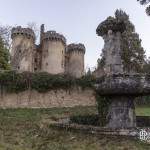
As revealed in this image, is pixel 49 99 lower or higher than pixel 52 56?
lower

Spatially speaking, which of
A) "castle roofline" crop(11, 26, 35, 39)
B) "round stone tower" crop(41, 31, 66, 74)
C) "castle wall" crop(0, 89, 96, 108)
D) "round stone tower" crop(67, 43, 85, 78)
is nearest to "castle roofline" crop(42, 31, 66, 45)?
"round stone tower" crop(41, 31, 66, 74)

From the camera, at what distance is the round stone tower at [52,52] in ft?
164

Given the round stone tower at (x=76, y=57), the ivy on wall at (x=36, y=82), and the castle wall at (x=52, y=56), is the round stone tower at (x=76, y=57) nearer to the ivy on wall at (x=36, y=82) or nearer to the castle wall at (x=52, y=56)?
the castle wall at (x=52, y=56)

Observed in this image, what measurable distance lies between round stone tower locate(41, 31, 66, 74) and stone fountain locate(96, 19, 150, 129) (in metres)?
34.6

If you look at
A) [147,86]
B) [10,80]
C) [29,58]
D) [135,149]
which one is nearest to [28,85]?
[10,80]

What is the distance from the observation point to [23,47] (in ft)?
159

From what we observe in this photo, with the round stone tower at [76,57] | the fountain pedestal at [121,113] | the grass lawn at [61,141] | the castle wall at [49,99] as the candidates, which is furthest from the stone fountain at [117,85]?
the round stone tower at [76,57]

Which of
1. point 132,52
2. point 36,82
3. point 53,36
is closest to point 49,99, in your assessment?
point 36,82

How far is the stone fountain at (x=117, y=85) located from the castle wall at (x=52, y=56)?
34.6 m

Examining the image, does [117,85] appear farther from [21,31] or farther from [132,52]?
[21,31]

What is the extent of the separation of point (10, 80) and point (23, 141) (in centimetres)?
2068

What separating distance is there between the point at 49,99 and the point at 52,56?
727 inches

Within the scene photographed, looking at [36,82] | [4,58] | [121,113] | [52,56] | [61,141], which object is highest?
[52,56]

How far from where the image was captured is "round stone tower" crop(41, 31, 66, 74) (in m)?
49.9
